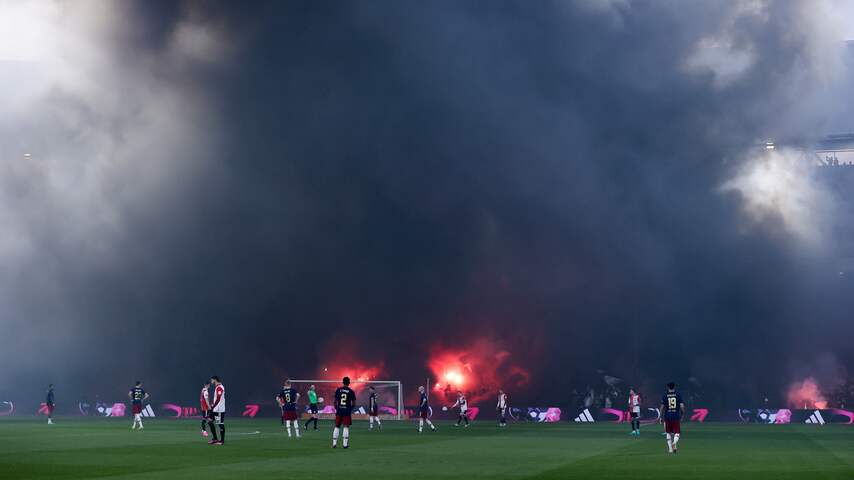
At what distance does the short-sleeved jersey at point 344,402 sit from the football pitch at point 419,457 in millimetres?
1433

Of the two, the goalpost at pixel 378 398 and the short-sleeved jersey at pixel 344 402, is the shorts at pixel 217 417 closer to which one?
the short-sleeved jersey at pixel 344 402

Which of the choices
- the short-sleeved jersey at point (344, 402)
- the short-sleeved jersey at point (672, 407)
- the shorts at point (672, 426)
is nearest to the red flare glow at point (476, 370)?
the short-sleeved jersey at point (344, 402)

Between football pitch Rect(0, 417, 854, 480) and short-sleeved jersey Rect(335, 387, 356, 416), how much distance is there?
4.70 feet

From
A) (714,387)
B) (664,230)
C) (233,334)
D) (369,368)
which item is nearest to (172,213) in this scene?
(233,334)

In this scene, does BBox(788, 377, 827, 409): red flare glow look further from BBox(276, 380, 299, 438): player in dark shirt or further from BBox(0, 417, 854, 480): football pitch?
BBox(276, 380, 299, 438): player in dark shirt

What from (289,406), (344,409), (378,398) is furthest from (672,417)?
(378,398)

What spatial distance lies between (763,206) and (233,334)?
54.5 m

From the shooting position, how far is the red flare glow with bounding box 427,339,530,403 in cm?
9506

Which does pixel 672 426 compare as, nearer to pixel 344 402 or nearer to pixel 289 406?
pixel 344 402

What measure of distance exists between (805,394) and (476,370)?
3025 cm

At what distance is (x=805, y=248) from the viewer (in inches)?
3974

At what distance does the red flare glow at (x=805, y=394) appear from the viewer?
302ft

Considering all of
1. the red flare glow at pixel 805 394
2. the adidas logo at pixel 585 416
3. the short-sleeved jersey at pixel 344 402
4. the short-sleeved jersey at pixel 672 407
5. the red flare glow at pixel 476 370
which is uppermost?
the red flare glow at pixel 476 370

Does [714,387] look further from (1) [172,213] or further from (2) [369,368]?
(1) [172,213]
